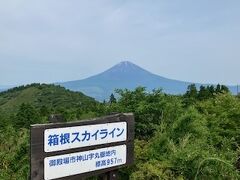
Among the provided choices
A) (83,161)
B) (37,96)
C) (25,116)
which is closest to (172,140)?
(83,161)

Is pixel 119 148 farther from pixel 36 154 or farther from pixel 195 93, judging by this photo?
pixel 195 93

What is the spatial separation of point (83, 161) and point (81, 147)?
15cm

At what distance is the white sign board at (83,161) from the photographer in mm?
4230

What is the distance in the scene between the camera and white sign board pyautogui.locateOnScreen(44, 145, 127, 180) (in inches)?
167

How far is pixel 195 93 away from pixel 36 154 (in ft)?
83.1

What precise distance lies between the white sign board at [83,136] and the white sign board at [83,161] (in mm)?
89

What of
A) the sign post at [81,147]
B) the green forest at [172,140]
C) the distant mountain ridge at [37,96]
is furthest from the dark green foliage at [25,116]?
the distant mountain ridge at [37,96]

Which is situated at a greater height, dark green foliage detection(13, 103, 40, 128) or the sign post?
the sign post

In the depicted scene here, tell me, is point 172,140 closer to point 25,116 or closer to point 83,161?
point 83,161

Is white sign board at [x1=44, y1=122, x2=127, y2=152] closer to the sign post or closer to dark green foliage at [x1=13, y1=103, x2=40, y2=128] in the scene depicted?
the sign post

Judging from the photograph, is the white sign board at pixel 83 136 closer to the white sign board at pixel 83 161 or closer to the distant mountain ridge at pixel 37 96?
the white sign board at pixel 83 161

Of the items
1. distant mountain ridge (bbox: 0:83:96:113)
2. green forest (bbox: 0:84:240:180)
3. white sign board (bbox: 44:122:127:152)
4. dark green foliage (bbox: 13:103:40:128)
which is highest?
white sign board (bbox: 44:122:127:152)

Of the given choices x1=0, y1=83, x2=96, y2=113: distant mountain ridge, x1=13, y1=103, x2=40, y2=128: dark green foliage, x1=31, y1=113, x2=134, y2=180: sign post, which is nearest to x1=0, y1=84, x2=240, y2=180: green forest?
x1=31, y1=113, x2=134, y2=180: sign post

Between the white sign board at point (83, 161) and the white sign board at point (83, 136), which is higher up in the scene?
the white sign board at point (83, 136)
